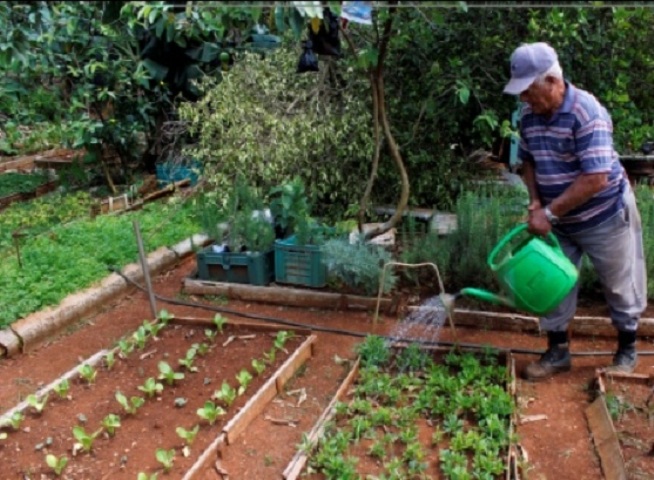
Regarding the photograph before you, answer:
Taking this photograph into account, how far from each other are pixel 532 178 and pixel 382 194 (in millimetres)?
2565

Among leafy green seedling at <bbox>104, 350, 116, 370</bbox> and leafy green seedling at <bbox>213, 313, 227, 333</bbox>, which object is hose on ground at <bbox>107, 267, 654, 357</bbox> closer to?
leafy green seedling at <bbox>213, 313, 227, 333</bbox>

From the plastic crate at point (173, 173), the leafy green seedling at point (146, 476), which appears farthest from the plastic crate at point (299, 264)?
the plastic crate at point (173, 173)

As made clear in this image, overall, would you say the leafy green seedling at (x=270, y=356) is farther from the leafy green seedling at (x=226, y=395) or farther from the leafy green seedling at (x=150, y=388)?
the leafy green seedling at (x=150, y=388)

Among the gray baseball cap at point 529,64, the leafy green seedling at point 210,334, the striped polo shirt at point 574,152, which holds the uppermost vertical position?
the gray baseball cap at point 529,64

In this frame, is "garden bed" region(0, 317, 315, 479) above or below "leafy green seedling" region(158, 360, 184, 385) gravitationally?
below

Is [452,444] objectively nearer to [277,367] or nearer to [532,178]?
[277,367]

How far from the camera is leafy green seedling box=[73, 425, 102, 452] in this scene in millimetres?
2826

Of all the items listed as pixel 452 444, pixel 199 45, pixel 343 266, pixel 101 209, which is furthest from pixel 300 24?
pixel 199 45

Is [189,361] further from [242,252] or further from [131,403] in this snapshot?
[242,252]

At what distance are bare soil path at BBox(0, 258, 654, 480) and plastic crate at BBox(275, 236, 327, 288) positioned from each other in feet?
0.72

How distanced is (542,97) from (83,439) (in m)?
2.51

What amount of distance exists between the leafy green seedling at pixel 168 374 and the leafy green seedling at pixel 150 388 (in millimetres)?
77

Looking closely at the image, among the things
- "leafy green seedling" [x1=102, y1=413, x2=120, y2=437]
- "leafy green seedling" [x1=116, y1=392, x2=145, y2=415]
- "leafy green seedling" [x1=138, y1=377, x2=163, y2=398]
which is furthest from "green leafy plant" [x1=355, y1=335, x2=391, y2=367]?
"leafy green seedling" [x1=102, y1=413, x2=120, y2=437]

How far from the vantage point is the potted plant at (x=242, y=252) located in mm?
4602
